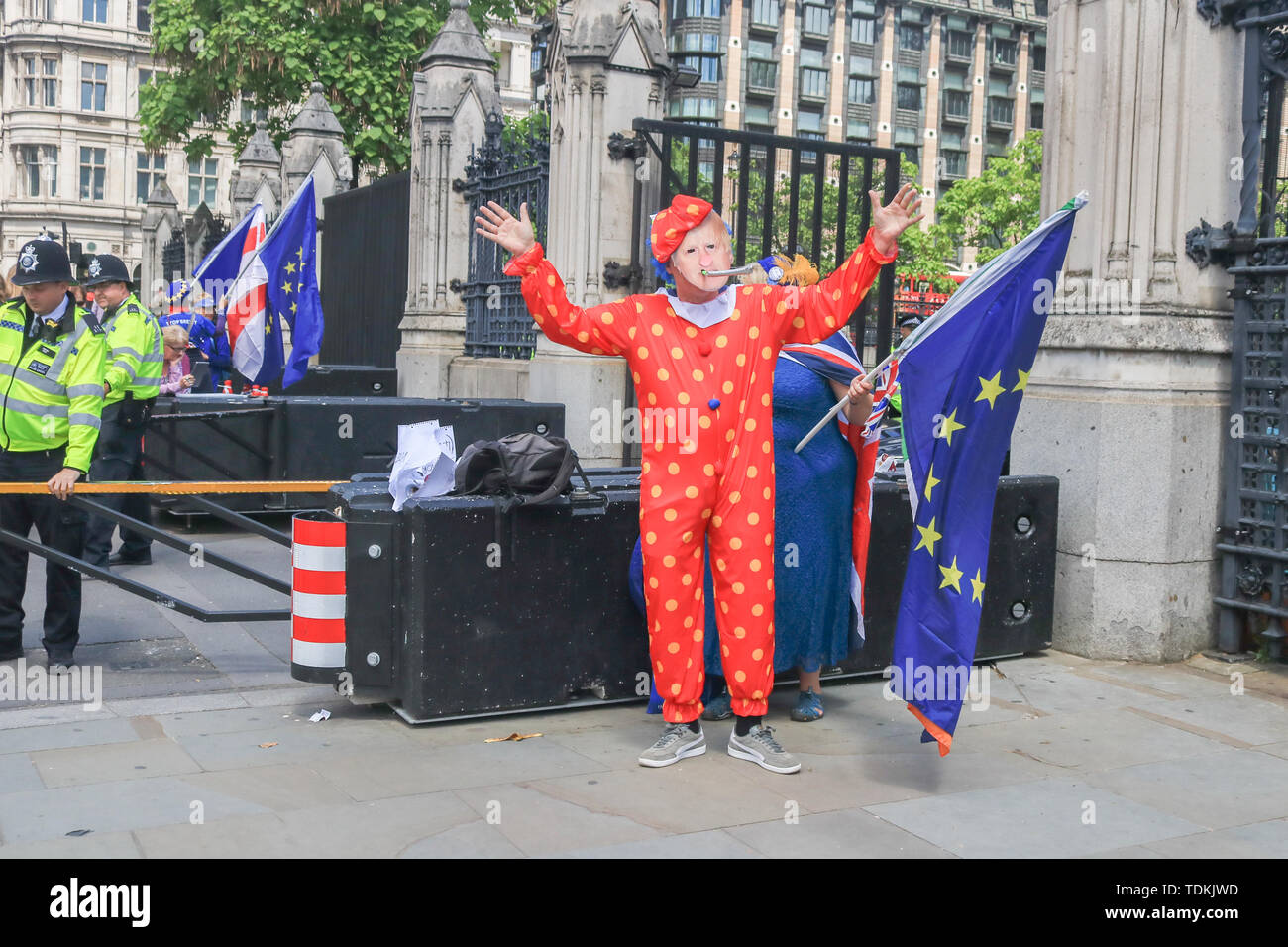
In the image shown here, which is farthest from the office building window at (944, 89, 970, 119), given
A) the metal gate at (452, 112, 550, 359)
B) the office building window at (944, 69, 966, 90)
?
the metal gate at (452, 112, 550, 359)

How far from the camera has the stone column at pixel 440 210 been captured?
13750 mm

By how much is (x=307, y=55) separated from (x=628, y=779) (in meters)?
24.7

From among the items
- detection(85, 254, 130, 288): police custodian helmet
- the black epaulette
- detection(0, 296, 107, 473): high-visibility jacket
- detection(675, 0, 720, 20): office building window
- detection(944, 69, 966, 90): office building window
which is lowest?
detection(0, 296, 107, 473): high-visibility jacket

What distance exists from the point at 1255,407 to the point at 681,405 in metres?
3.45

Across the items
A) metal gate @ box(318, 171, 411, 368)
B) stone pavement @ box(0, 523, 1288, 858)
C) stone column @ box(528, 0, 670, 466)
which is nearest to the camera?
stone pavement @ box(0, 523, 1288, 858)

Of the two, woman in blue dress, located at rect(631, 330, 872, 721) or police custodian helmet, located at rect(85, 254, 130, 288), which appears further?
police custodian helmet, located at rect(85, 254, 130, 288)

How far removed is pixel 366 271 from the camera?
54.5 feet

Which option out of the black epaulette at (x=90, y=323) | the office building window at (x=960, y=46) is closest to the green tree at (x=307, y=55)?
the black epaulette at (x=90, y=323)

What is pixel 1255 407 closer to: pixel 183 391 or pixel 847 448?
pixel 847 448

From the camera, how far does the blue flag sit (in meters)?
5.03

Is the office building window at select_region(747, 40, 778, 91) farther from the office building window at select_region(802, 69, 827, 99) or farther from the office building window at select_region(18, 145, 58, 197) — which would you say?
the office building window at select_region(18, 145, 58, 197)

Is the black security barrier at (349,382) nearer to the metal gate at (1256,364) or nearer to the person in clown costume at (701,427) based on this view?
the metal gate at (1256,364)

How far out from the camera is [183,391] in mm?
12594
